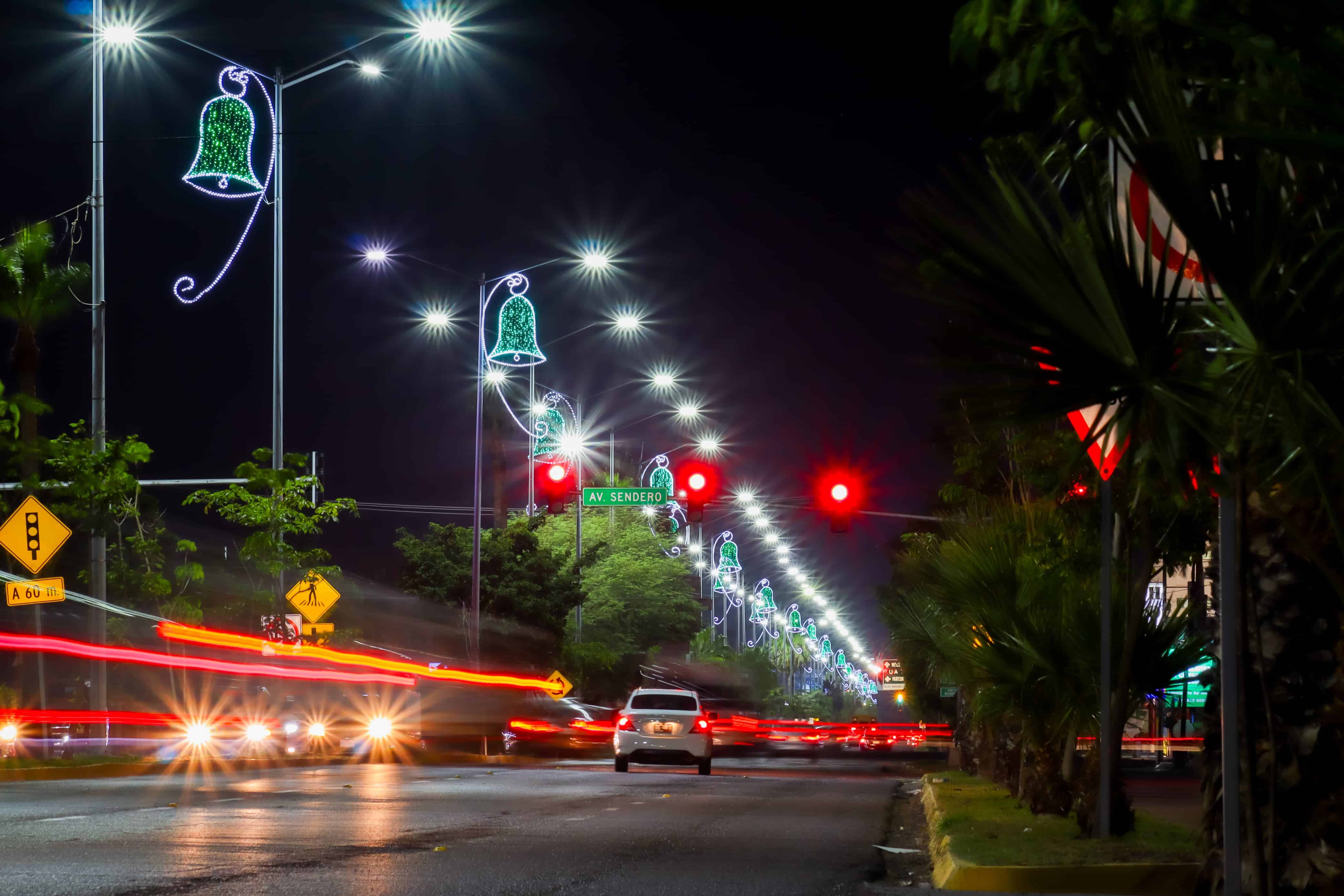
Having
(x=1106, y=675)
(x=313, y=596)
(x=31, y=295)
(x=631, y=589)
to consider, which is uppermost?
(x=31, y=295)

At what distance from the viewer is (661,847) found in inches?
512

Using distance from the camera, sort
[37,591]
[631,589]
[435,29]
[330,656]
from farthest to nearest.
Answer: [631,589] → [330,656] → [435,29] → [37,591]

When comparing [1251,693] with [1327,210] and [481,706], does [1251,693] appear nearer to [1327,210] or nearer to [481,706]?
[1327,210]

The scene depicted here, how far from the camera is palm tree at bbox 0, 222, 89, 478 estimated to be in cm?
2931

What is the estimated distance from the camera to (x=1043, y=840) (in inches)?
509

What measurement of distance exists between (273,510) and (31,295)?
602 cm

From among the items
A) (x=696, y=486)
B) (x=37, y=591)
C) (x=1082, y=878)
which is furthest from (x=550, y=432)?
(x=1082, y=878)

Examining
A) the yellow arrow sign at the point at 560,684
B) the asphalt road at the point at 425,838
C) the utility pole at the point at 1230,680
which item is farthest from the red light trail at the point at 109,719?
the utility pole at the point at 1230,680

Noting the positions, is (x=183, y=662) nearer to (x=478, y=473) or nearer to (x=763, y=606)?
(x=478, y=473)

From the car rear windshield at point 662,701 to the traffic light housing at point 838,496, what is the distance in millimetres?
5223

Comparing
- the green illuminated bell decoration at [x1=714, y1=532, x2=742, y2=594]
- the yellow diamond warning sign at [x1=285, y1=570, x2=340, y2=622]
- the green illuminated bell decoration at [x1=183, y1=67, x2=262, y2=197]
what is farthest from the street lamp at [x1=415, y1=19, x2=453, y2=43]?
the green illuminated bell decoration at [x1=714, y1=532, x2=742, y2=594]

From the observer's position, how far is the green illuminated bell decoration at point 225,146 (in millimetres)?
27891

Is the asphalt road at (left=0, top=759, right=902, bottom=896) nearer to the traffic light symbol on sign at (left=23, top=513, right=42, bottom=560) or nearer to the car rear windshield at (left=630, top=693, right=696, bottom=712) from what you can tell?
the traffic light symbol on sign at (left=23, top=513, right=42, bottom=560)

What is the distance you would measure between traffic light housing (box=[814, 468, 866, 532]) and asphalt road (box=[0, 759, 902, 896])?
5.64m
